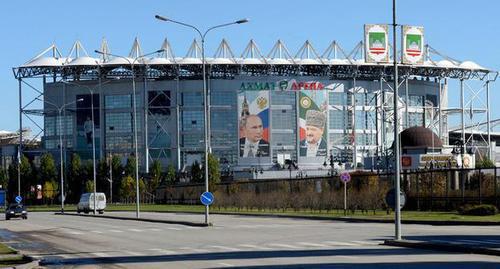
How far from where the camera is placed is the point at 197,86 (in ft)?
459

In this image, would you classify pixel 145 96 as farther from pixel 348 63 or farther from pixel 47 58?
pixel 348 63

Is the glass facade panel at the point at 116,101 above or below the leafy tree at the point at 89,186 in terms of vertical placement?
above

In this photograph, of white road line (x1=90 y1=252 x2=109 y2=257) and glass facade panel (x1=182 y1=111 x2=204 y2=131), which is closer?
white road line (x1=90 y1=252 x2=109 y2=257)

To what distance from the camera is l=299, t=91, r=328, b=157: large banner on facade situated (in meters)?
138

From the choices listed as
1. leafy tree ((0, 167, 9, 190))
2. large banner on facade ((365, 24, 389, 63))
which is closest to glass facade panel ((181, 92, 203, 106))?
leafy tree ((0, 167, 9, 190))

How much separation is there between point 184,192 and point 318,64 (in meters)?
39.3

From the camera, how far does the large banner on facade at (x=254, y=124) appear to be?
13725 centimetres

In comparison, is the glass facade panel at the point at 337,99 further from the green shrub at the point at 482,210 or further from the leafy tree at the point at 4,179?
the green shrub at the point at 482,210

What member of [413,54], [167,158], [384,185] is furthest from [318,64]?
[413,54]

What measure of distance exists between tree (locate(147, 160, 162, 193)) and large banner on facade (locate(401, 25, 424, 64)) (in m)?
96.8

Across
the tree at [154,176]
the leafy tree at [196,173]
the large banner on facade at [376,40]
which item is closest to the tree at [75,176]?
the tree at [154,176]

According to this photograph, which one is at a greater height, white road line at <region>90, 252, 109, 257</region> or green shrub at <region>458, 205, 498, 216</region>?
white road line at <region>90, 252, 109, 257</region>

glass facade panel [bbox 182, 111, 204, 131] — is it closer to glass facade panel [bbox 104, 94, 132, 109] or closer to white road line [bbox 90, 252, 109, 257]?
glass facade panel [bbox 104, 94, 132, 109]

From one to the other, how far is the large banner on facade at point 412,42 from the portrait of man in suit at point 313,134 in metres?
108
